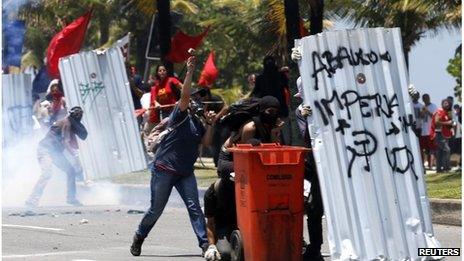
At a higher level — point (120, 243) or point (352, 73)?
point (352, 73)

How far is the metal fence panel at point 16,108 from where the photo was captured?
25.8 meters

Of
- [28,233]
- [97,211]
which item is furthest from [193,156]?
[97,211]

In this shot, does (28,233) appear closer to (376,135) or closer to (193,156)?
(193,156)

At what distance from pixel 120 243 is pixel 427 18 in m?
17.6

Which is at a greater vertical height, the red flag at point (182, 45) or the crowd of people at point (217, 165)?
the red flag at point (182, 45)

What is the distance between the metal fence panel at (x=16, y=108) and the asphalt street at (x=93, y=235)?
701 cm

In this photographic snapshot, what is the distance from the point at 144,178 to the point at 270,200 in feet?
37.2

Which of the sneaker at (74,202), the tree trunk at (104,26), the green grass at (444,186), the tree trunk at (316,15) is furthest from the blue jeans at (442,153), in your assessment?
the tree trunk at (104,26)

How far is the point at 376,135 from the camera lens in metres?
11.5

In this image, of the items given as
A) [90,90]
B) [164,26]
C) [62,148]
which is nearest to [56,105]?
[164,26]

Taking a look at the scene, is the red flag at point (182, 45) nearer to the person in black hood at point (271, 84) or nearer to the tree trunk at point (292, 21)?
the tree trunk at point (292, 21)

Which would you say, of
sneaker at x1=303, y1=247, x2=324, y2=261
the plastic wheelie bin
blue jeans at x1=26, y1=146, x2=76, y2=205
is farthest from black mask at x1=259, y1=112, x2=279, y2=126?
blue jeans at x1=26, y1=146, x2=76, y2=205

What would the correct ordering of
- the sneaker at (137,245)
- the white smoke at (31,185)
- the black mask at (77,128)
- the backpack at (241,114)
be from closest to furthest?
the backpack at (241,114), the sneaker at (137,245), the black mask at (77,128), the white smoke at (31,185)

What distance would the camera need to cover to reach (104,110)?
22.3 metres
